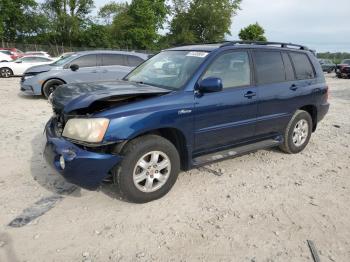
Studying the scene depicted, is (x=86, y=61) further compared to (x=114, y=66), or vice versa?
(x=114, y=66)

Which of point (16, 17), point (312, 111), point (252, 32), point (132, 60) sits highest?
point (16, 17)

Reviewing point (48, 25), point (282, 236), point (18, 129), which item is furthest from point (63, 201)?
point (48, 25)

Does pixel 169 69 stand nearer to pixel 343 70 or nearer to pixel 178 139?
pixel 178 139

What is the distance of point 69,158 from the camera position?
3488 millimetres

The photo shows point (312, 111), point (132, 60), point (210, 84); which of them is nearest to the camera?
point (210, 84)

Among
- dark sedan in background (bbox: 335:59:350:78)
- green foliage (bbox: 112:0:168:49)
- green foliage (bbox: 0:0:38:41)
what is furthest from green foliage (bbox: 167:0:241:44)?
dark sedan in background (bbox: 335:59:350:78)

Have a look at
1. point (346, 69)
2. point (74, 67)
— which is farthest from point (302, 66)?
point (346, 69)

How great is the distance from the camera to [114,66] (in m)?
10.7

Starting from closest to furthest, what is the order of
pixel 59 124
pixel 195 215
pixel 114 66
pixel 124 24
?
pixel 195 215, pixel 59 124, pixel 114 66, pixel 124 24

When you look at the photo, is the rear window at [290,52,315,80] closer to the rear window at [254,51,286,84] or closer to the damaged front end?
the rear window at [254,51,286,84]

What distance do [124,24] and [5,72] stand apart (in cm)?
3226

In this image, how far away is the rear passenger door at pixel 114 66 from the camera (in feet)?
34.1

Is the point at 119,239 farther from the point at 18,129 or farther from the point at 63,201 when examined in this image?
the point at 18,129

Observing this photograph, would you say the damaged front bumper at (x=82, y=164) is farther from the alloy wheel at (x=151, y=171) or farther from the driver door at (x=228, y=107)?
the driver door at (x=228, y=107)
